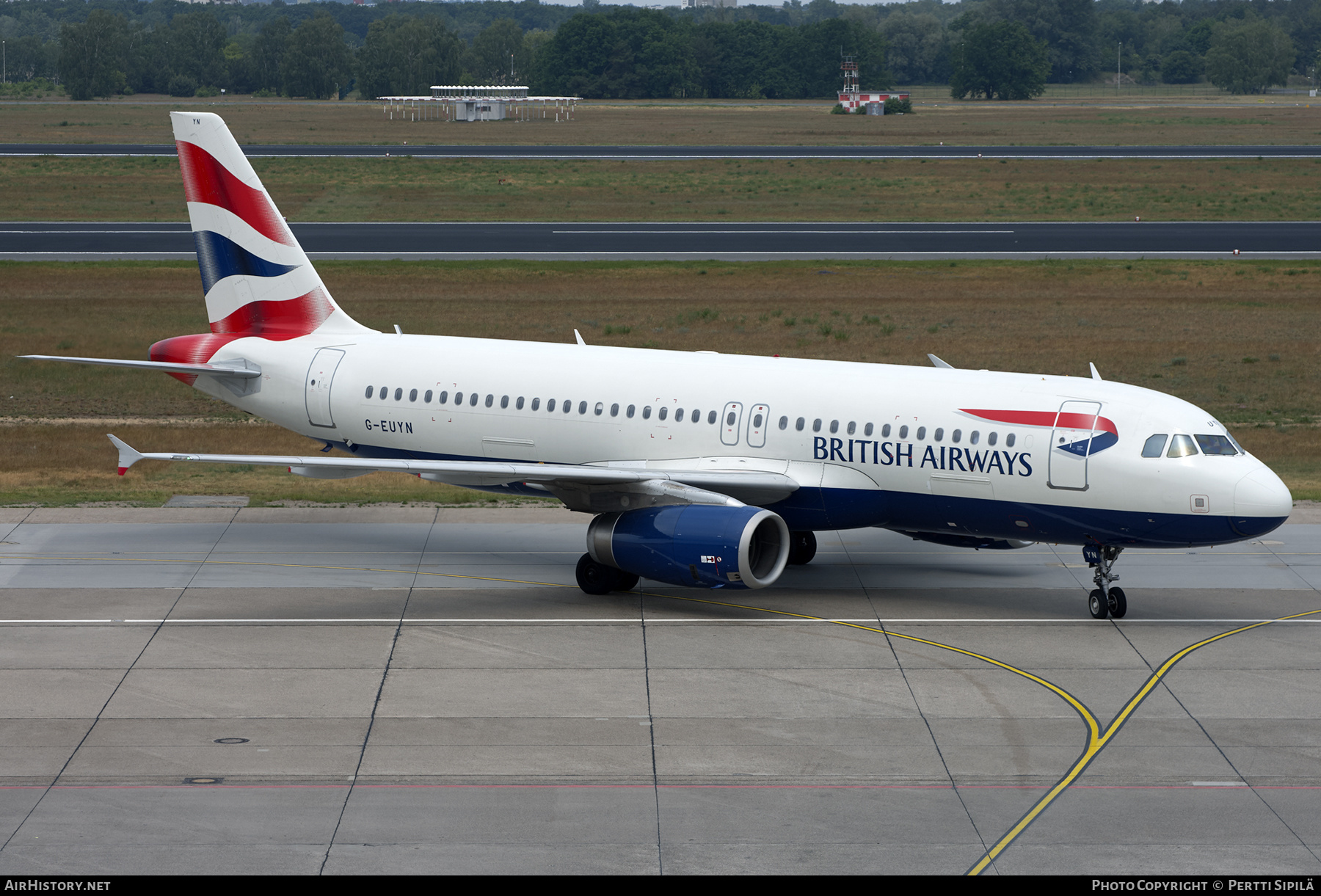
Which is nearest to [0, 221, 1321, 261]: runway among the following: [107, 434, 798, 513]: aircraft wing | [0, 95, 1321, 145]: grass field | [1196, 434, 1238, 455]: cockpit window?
[107, 434, 798, 513]: aircraft wing

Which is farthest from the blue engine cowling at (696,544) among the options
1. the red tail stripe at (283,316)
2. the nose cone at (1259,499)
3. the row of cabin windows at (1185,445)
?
the red tail stripe at (283,316)

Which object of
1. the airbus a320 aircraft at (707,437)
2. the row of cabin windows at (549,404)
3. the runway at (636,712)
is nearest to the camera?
the runway at (636,712)

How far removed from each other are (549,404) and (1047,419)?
9.74 meters

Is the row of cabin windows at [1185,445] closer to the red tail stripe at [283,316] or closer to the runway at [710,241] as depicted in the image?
the red tail stripe at [283,316]

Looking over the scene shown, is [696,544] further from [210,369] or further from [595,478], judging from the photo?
[210,369]

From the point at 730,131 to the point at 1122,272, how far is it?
3619 inches

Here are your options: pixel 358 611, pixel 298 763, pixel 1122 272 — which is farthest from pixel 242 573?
pixel 1122 272

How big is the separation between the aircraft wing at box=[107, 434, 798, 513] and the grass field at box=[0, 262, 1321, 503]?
9.50m

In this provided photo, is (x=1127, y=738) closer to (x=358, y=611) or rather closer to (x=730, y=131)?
(x=358, y=611)

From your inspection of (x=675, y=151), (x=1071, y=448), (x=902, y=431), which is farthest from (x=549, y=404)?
(x=675, y=151)

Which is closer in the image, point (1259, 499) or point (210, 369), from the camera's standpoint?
point (1259, 499)

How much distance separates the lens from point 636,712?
70.8 feet

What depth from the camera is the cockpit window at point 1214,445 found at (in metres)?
25.4

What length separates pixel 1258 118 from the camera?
173750mm
